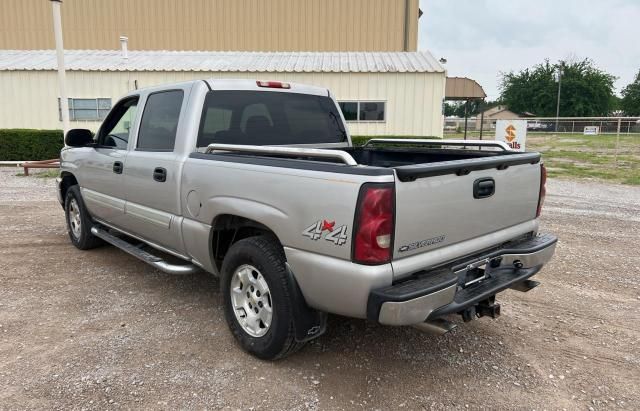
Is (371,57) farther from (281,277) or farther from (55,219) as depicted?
(281,277)

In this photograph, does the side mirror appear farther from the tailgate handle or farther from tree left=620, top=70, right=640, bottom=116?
tree left=620, top=70, right=640, bottom=116

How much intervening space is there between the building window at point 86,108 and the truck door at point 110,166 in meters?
14.2

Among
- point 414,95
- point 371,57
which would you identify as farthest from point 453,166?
point 371,57

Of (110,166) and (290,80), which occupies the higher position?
(290,80)

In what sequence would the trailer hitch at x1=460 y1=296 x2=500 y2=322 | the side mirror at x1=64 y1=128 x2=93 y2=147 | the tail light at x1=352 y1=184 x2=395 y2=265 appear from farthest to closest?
the side mirror at x1=64 y1=128 x2=93 y2=147 → the trailer hitch at x1=460 y1=296 x2=500 y2=322 → the tail light at x1=352 y1=184 x2=395 y2=265

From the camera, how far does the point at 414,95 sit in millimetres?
17656

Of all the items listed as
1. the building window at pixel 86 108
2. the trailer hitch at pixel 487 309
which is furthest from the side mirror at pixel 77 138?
the building window at pixel 86 108

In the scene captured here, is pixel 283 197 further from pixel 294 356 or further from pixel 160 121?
pixel 160 121

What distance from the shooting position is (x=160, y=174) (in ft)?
13.2

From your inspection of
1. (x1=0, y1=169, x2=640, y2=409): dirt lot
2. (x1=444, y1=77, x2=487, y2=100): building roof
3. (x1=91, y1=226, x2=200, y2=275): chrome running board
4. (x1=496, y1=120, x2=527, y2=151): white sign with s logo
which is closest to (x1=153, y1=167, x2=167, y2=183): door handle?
(x1=91, y1=226, x2=200, y2=275): chrome running board

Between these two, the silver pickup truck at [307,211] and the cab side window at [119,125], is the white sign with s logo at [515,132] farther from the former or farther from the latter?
the cab side window at [119,125]

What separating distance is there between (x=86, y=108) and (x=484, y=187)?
60.1 feet

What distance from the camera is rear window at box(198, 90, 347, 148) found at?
4.04m

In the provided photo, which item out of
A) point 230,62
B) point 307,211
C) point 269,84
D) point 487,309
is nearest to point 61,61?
point 230,62
